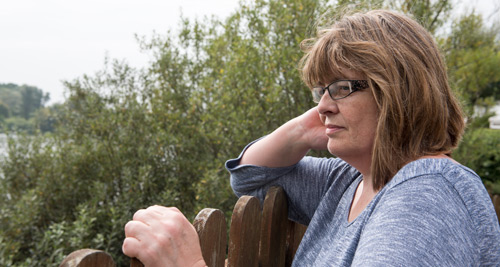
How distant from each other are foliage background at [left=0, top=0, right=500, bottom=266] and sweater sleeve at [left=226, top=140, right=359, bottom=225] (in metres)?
1.54

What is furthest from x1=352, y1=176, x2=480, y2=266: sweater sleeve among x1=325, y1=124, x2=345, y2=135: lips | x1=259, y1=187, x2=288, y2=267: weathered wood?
x1=259, y1=187, x2=288, y2=267: weathered wood

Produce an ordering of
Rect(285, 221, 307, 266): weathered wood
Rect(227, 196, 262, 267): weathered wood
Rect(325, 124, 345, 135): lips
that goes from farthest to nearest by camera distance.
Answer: Rect(285, 221, 307, 266): weathered wood, Rect(227, 196, 262, 267): weathered wood, Rect(325, 124, 345, 135): lips

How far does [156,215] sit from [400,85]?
0.83 meters

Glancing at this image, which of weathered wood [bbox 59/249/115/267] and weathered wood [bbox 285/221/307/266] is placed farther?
weathered wood [bbox 285/221/307/266]

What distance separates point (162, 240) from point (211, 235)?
0.29 metres

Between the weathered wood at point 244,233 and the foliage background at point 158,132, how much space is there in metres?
1.78

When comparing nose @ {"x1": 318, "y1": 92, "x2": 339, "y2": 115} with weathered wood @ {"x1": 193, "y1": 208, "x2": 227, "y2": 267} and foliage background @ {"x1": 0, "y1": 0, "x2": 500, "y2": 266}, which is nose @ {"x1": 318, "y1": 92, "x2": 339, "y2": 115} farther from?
foliage background @ {"x1": 0, "y1": 0, "x2": 500, "y2": 266}

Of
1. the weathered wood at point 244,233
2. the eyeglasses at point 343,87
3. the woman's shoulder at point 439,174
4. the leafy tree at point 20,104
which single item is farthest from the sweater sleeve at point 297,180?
the leafy tree at point 20,104

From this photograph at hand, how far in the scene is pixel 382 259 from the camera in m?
1.06

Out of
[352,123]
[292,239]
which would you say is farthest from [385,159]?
[292,239]

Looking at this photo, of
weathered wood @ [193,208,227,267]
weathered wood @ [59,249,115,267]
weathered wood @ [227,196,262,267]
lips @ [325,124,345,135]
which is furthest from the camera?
weathered wood @ [227,196,262,267]

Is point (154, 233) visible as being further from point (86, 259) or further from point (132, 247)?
point (86, 259)

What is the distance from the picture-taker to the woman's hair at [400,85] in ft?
4.54

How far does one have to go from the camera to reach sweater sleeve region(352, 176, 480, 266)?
105 cm
